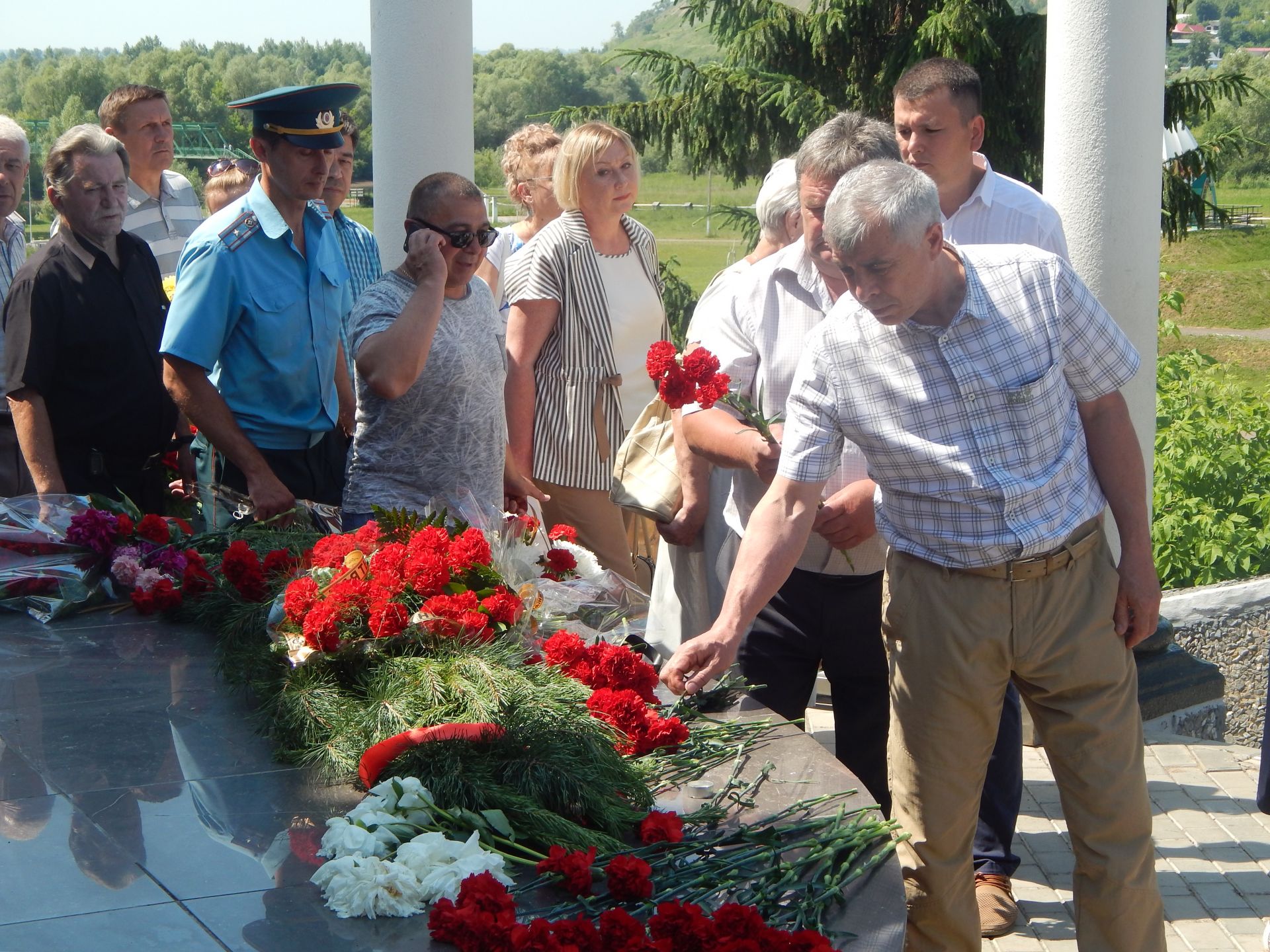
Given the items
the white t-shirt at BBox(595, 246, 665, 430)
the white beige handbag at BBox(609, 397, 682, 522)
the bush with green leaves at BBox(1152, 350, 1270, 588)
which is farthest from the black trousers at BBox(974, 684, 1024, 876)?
the bush with green leaves at BBox(1152, 350, 1270, 588)

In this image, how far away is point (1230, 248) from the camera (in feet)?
70.1

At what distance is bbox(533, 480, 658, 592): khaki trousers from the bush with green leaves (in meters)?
2.50

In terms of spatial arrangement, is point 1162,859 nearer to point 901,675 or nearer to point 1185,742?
point 1185,742

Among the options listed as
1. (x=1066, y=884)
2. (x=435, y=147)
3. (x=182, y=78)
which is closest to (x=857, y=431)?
(x=1066, y=884)

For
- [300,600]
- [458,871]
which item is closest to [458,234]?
[300,600]

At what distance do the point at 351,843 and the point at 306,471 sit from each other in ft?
7.08

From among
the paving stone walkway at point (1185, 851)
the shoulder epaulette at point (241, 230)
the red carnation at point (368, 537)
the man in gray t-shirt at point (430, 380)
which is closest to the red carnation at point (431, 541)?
the red carnation at point (368, 537)

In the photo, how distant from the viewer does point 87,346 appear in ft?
13.8

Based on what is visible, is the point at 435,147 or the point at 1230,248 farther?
the point at 1230,248

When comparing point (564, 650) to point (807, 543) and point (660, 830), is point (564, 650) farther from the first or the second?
point (807, 543)

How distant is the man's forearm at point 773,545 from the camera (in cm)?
290

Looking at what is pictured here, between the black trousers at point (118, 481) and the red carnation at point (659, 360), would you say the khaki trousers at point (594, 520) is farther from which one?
the red carnation at point (659, 360)

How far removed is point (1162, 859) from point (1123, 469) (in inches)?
72.9

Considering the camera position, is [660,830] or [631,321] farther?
[631,321]
